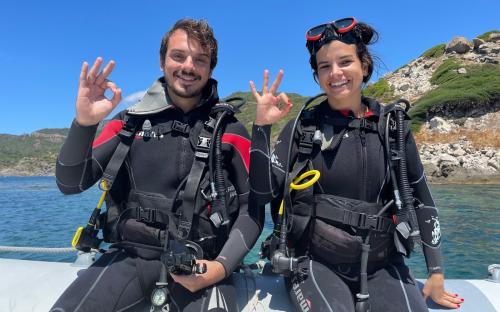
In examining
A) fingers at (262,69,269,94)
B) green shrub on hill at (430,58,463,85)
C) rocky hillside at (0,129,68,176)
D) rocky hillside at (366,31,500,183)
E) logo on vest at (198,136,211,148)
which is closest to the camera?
fingers at (262,69,269,94)

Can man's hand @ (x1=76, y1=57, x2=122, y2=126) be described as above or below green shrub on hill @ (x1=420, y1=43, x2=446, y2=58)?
below

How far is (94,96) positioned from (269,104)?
0.98 meters

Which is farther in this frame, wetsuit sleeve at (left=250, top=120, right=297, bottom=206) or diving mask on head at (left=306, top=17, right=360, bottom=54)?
diving mask on head at (left=306, top=17, right=360, bottom=54)

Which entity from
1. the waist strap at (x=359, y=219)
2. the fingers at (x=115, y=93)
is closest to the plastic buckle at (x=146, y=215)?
the fingers at (x=115, y=93)

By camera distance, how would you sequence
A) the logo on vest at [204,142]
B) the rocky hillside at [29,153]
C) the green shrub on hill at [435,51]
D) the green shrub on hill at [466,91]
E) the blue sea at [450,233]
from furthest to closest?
the rocky hillside at [29,153]
the green shrub on hill at [435,51]
the green shrub on hill at [466,91]
the blue sea at [450,233]
the logo on vest at [204,142]

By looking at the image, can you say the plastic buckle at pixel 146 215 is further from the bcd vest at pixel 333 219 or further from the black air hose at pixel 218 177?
the bcd vest at pixel 333 219

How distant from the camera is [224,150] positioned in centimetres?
217

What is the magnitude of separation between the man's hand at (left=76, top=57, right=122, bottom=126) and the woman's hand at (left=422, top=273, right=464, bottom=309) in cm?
208

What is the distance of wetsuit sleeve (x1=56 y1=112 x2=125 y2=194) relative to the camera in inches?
77.2

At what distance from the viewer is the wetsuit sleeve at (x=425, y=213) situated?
2.11 meters

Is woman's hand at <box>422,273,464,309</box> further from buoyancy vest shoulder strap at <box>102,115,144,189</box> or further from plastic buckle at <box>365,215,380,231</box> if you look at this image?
buoyancy vest shoulder strap at <box>102,115,144,189</box>

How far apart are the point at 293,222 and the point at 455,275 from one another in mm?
3651

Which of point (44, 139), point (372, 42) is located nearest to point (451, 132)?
point (372, 42)

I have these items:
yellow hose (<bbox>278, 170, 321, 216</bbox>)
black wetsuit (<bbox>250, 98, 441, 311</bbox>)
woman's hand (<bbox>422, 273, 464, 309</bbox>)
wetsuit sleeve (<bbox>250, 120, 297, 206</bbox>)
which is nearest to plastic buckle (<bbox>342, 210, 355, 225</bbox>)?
black wetsuit (<bbox>250, 98, 441, 311</bbox>)
